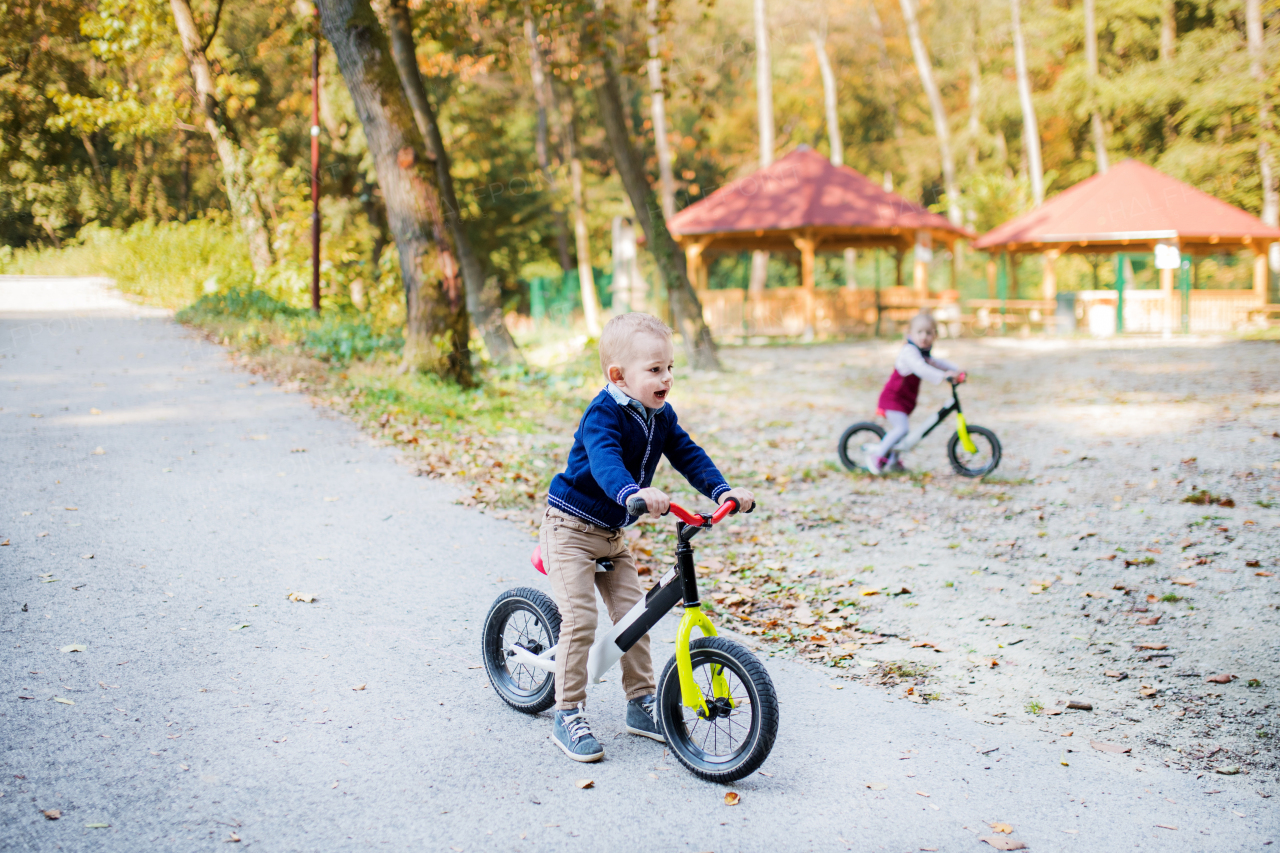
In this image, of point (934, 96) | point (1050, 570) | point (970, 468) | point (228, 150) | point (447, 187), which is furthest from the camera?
point (934, 96)

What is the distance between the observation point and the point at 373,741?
343 cm

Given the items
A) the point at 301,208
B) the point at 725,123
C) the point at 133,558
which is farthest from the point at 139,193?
the point at 725,123

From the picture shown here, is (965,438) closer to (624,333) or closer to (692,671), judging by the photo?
(692,671)

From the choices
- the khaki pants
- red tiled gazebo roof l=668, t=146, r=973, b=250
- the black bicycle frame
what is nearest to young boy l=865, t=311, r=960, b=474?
the khaki pants

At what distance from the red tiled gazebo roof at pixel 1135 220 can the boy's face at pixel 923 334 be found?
1929 centimetres

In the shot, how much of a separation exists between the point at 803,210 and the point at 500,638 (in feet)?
69.5

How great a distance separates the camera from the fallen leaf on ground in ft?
11.8

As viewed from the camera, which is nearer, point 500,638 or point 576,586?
point 576,586

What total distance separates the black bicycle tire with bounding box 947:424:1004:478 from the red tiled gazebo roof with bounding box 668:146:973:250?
615 inches

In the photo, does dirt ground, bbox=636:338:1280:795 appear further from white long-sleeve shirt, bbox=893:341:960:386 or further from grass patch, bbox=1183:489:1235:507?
white long-sleeve shirt, bbox=893:341:960:386

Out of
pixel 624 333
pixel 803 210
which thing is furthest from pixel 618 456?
pixel 803 210

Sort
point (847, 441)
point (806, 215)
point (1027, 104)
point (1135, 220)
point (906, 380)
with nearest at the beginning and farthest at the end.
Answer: point (906, 380) → point (847, 441) → point (806, 215) → point (1135, 220) → point (1027, 104)

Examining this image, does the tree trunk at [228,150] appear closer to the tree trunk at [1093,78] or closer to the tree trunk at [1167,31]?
the tree trunk at [1093,78]

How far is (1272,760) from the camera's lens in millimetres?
3479
